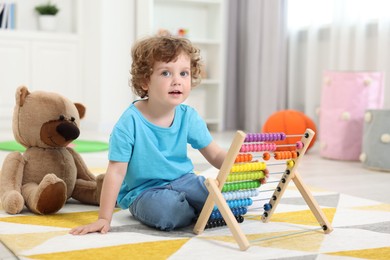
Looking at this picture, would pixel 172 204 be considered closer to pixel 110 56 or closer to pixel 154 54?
pixel 154 54

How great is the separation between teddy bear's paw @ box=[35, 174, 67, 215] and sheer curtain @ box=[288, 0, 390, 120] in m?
2.31

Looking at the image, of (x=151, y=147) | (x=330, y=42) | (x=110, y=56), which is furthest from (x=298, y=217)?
(x=110, y=56)

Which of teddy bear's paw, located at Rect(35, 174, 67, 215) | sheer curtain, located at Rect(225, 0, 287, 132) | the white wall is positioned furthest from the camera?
the white wall

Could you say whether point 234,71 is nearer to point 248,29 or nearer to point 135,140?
point 248,29

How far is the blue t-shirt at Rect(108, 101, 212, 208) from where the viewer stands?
153 cm

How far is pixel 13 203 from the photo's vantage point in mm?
1638

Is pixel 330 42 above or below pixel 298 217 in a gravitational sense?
above

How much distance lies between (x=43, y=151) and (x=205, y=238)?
0.66 m

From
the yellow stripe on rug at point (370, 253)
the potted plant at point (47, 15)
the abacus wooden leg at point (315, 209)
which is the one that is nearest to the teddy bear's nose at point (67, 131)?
the abacus wooden leg at point (315, 209)

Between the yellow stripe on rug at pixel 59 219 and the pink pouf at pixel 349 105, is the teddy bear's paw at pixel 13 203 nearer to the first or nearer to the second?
the yellow stripe on rug at pixel 59 219

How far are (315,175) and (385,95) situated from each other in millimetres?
1055

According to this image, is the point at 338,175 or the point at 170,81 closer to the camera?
the point at 170,81

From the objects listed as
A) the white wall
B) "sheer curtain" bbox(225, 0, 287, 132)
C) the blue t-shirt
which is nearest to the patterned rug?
the blue t-shirt

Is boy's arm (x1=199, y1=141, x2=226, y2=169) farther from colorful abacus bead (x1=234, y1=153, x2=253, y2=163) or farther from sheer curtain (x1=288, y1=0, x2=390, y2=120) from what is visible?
sheer curtain (x1=288, y1=0, x2=390, y2=120)
